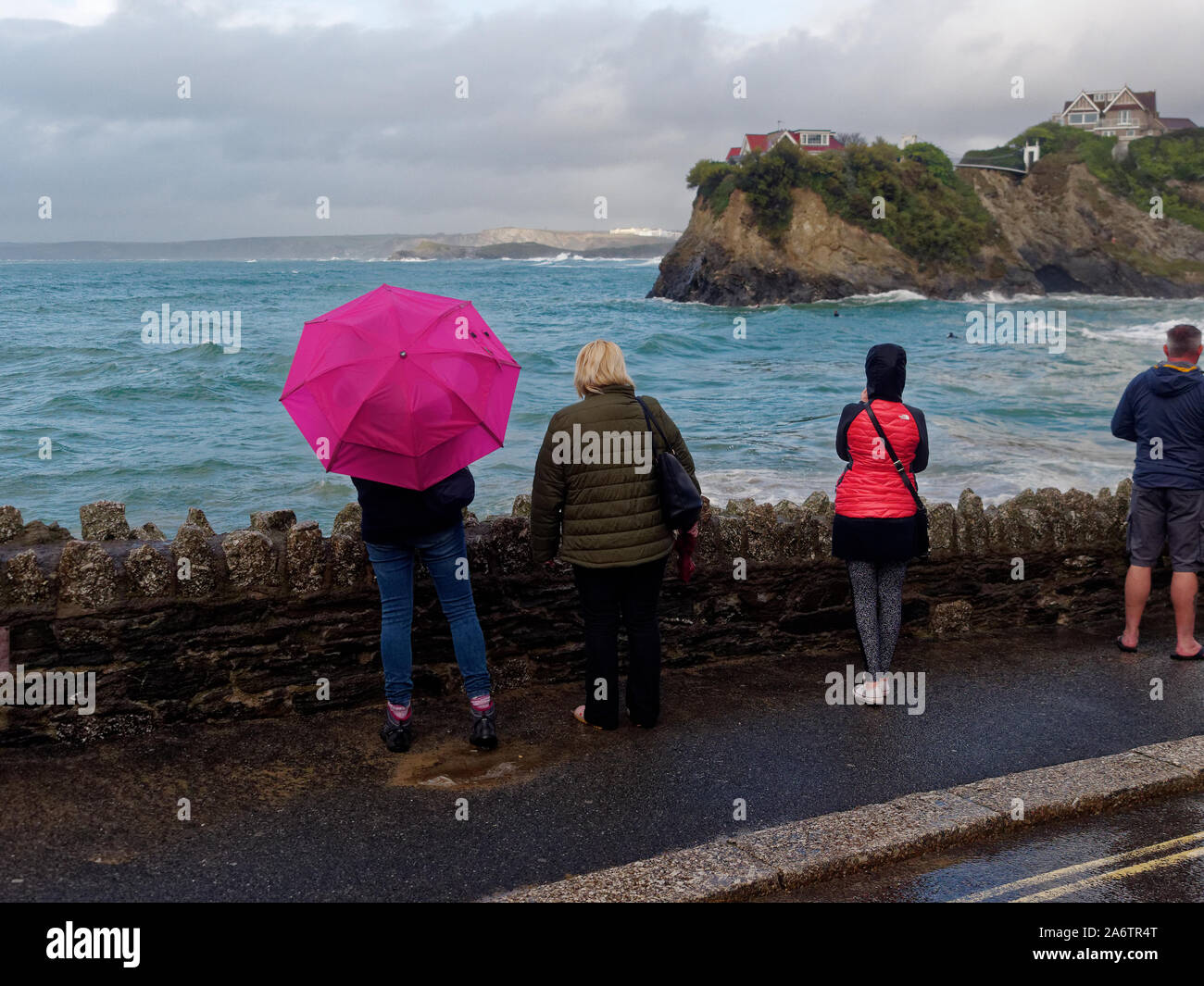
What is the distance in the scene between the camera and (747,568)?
633cm

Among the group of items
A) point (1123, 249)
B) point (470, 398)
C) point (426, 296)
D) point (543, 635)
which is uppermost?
point (1123, 249)

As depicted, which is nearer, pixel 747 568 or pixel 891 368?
pixel 891 368

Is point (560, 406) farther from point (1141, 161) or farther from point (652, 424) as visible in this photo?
point (1141, 161)

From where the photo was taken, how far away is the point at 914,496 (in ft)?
19.1

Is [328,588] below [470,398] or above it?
below

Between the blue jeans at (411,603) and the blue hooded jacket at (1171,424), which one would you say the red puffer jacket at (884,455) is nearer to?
the blue hooded jacket at (1171,424)

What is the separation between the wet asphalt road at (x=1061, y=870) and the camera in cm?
396

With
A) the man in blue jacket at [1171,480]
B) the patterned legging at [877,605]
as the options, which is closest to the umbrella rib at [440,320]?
the patterned legging at [877,605]

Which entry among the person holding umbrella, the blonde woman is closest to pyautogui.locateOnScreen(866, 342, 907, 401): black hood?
the blonde woman

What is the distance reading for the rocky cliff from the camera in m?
75.4

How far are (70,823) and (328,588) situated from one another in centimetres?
153

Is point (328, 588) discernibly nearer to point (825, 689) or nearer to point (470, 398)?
point (470, 398)

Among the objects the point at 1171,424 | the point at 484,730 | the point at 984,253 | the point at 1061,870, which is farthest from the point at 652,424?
the point at 984,253
